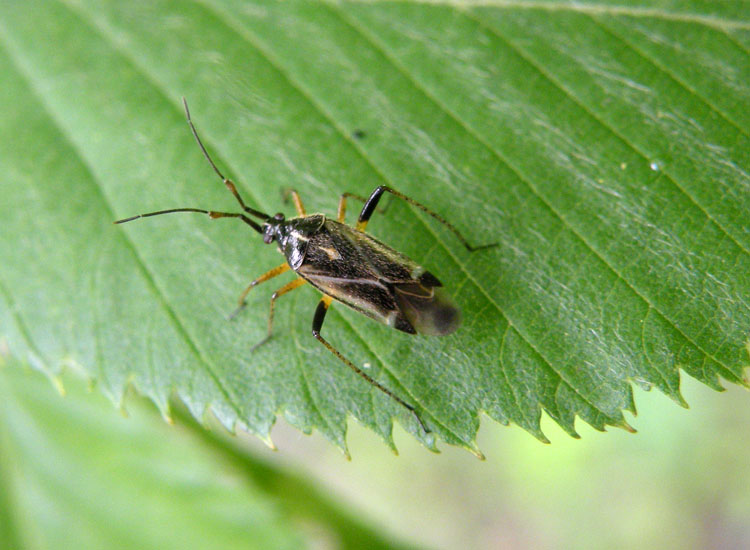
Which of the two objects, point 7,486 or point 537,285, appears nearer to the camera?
point 537,285

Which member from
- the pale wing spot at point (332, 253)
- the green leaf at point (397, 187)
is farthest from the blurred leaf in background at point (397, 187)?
the pale wing spot at point (332, 253)

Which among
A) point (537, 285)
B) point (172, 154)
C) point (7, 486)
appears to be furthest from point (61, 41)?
point (537, 285)

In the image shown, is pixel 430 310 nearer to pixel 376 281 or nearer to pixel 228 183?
pixel 376 281

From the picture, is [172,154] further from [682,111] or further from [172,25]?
[682,111]

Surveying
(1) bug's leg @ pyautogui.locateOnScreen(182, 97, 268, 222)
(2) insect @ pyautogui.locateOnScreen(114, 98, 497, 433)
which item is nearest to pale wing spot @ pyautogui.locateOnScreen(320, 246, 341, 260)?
(2) insect @ pyautogui.locateOnScreen(114, 98, 497, 433)

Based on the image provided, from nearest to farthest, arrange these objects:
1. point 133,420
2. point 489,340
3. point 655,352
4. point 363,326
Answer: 1. point 655,352
2. point 489,340
3. point 363,326
4. point 133,420

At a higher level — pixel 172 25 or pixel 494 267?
pixel 172 25

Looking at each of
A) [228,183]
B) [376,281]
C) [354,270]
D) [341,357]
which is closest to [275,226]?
[228,183]
